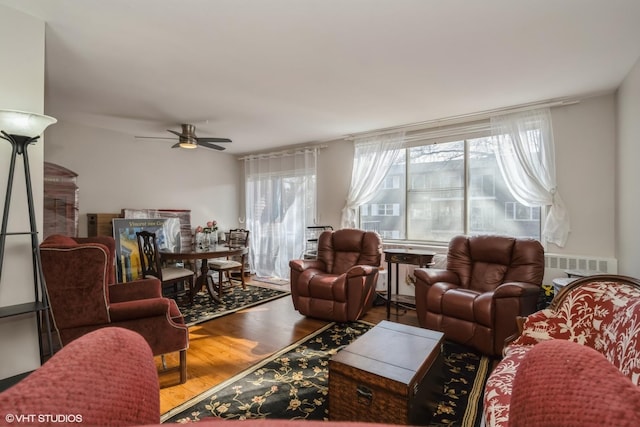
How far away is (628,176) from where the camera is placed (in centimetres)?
255

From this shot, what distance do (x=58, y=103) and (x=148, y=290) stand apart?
2446mm

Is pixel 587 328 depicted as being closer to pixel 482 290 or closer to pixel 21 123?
pixel 482 290

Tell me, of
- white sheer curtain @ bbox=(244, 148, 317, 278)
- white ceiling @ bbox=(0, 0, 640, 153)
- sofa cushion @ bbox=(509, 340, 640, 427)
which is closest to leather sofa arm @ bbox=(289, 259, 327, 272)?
white sheer curtain @ bbox=(244, 148, 317, 278)

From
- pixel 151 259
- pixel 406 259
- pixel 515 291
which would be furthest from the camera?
pixel 151 259

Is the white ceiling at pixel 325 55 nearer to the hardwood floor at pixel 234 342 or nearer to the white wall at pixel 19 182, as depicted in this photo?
the white wall at pixel 19 182

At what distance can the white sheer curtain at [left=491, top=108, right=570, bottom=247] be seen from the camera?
322cm

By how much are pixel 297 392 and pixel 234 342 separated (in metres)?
1.06

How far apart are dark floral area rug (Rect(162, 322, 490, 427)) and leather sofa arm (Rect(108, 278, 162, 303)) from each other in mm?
1076

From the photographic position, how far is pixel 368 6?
1.70 metres

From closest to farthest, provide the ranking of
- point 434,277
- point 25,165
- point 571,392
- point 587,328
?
point 571,392 → point 587,328 → point 25,165 → point 434,277

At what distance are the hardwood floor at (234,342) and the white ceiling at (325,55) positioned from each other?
2.49 metres

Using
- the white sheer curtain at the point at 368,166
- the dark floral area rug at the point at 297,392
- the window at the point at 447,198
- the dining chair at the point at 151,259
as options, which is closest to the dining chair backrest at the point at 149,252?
the dining chair at the point at 151,259

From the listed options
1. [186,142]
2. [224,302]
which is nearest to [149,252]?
[224,302]

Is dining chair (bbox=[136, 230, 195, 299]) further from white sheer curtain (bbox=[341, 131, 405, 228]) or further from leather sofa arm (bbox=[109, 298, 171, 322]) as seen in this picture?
white sheer curtain (bbox=[341, 131, 405, 228])
